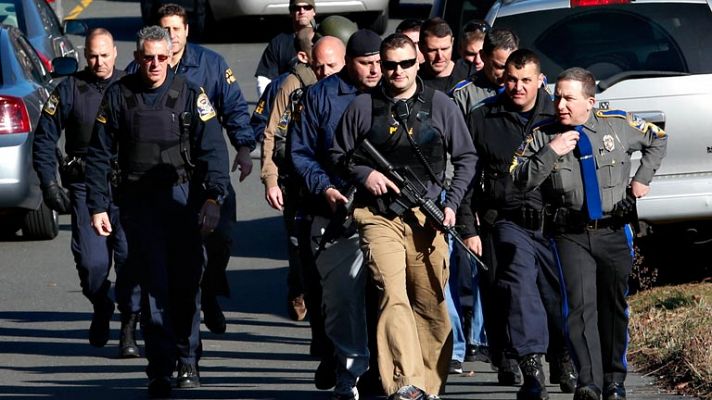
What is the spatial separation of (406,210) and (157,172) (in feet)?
4.66

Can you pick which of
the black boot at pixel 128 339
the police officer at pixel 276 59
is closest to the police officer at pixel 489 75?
the black boot at pixel 128 339

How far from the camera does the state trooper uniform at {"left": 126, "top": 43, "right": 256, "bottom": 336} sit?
9.55m

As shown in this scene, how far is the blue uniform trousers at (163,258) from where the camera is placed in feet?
28.6

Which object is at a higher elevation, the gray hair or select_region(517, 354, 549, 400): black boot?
the gray hair

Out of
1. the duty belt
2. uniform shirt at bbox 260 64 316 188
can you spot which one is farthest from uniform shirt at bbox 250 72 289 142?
the duty belt

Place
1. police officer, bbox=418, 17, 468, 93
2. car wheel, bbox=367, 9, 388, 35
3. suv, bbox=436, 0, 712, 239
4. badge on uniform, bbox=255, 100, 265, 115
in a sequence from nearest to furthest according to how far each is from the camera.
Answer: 1. police officer, bbox=418, 17, 468, 93
2. suv, bbox=436, 0, 712, 239
3. badge on uniform, bbox=255, 100, 265, 115
4. car wheel, bbox=367, 9, 388, 35

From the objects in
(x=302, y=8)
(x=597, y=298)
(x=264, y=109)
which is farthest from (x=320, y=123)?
(x=302, y=8)

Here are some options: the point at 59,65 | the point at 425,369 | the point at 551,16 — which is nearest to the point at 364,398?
the point at 425,369

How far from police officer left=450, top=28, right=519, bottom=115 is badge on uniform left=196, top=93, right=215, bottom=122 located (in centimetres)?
138

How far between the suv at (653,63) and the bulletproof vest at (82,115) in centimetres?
245

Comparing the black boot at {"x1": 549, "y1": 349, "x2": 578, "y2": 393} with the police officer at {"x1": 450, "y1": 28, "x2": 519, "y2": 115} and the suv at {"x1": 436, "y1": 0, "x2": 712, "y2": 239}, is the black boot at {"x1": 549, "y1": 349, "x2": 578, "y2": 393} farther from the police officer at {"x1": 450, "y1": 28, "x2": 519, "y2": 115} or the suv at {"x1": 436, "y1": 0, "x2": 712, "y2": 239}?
the suv at {"x1": 436, "y1": 0, "x2": 712, "y2": 239}

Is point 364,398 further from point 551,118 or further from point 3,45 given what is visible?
point 3,45

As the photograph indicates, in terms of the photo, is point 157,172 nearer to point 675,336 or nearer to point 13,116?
point 675,336

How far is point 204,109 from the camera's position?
8.77 meters
